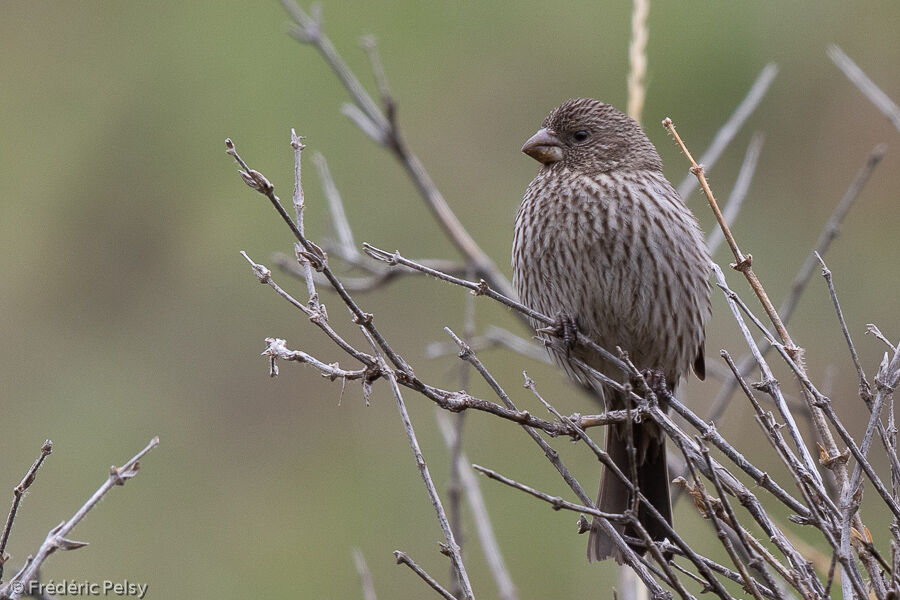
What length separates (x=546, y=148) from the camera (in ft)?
14.1

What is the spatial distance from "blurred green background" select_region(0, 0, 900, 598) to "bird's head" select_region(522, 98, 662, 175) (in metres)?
2.37

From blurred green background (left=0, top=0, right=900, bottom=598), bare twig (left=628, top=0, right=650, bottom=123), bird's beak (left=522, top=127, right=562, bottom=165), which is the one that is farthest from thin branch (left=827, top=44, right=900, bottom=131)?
blurred green background (left=0, top=0, right=900, bottom=598)

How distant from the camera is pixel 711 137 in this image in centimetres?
812

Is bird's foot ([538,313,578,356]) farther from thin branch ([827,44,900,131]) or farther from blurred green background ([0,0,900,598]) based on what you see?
blurred green background ([0,0,900,598])

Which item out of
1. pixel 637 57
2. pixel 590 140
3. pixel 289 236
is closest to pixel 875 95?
pixel 637 57

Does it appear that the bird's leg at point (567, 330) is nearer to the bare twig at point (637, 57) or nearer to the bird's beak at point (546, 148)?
the bird's beak at point (546, 148)

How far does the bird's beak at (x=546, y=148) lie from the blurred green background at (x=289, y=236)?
2.47 metres

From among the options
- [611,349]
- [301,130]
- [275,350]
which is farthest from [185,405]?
[275,350]

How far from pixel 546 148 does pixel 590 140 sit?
15 centimetres

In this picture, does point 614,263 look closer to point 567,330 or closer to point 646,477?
point 567,330

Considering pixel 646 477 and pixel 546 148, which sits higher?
pixel 546 148

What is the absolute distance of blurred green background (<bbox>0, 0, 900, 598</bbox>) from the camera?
6.96 metres

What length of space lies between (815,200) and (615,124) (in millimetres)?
4050

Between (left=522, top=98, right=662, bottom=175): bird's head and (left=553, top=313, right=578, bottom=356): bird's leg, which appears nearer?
(left=553, top=313, right=578, bottom=356): bird's leg
